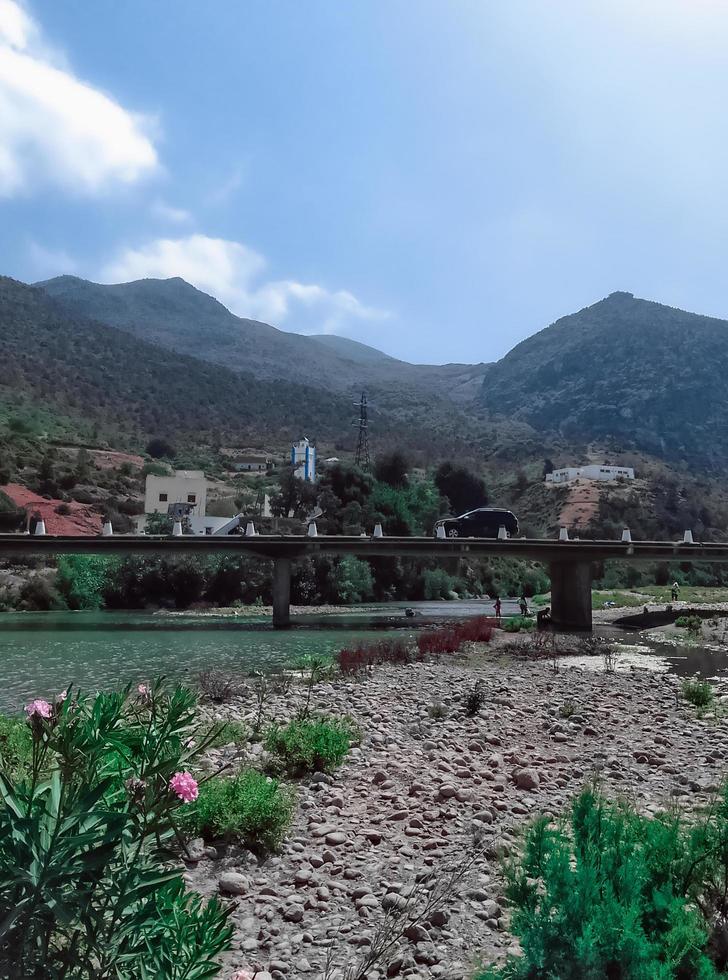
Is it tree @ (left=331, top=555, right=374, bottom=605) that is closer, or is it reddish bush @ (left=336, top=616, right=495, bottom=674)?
reddish bush @ (left=336, top=616, right=495, bottom=674)

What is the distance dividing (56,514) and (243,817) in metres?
66.5

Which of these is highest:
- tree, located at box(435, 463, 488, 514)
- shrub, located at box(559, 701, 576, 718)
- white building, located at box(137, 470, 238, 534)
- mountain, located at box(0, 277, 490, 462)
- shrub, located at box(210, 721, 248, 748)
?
mountain, located at box(0, 277, 490, 462)

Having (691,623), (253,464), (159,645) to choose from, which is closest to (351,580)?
(691,623)

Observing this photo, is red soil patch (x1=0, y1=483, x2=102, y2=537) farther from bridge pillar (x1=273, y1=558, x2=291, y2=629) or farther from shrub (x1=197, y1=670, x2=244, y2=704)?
shrub (x1=197, y1=670, x2=244, y2=704)

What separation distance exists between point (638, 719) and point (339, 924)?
1033 cm

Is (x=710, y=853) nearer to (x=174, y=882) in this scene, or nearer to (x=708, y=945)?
(x=708, y=945)

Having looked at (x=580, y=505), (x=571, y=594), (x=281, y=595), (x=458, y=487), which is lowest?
(x=281, y=595)

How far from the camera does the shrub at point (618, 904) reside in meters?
3.43

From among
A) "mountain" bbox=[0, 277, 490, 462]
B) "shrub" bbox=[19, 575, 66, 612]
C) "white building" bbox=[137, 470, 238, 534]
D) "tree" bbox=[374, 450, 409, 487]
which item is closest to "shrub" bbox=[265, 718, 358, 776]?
"shrub" bbox=[19, 575, 66, 612]

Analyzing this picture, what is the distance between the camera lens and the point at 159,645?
1203 inches

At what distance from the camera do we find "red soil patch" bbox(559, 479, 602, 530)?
309 feet

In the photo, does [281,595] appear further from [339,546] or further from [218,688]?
[218,688]

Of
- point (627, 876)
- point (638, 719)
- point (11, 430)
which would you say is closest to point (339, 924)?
point (627, 876)

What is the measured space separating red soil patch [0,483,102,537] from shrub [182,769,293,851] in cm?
6015
